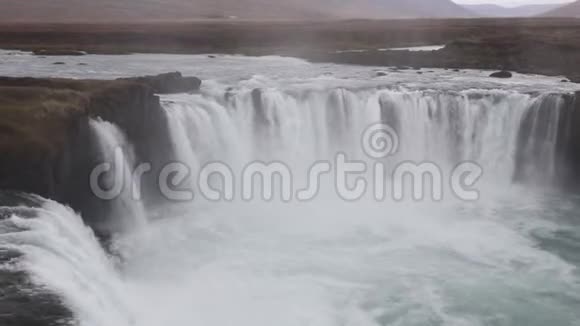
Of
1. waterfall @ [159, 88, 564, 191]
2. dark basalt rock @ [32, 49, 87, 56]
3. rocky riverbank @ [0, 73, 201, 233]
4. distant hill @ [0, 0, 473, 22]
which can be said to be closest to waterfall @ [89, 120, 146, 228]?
rocky riverbank @ [0, 73, 201, 233]

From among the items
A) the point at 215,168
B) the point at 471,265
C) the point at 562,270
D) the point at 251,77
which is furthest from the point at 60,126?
the point at 251,77

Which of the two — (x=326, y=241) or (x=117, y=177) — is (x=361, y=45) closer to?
(x=326, y=241)

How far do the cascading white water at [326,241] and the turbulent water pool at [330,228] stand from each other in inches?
2.5

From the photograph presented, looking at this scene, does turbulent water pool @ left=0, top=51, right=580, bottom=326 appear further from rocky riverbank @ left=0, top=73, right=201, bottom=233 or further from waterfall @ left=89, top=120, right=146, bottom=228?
rocky riverbank @ left=0, top=73, right=201, bottom=233

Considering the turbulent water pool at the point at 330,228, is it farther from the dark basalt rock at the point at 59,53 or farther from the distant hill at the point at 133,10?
the distant hill at the point at 133,10

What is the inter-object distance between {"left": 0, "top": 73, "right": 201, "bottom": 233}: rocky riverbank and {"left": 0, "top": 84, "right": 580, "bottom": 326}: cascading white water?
93 centimetres

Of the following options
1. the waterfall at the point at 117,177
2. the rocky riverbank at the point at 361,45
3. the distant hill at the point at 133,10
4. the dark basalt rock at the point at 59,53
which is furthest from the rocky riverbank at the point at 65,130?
the distant hill at the point at 133,10

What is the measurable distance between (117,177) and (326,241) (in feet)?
22.8

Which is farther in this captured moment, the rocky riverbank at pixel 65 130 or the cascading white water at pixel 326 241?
the rocky riverbank at pixel 65 130

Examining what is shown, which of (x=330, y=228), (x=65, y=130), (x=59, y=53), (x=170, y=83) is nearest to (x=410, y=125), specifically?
(x=330, y=228)

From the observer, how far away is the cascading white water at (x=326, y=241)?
1492 centimetres

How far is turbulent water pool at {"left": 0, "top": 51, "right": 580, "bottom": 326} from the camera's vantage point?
14.6 metres

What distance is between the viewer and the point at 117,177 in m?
20.1

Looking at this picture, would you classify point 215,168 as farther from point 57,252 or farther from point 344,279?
point 57,252
